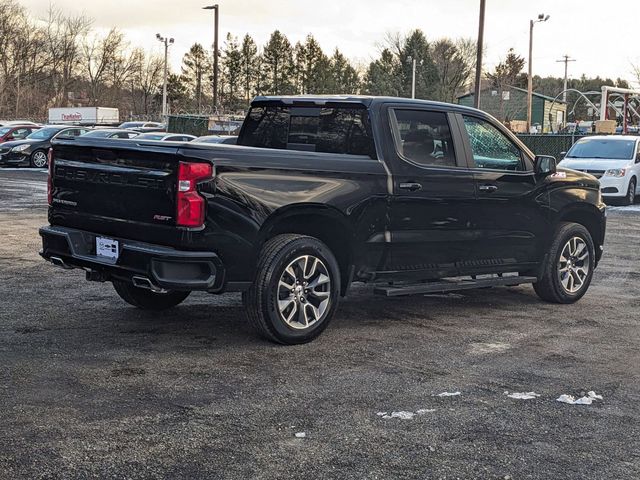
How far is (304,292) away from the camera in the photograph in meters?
6.42


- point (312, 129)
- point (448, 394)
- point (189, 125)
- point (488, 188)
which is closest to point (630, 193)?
point (488, 188)

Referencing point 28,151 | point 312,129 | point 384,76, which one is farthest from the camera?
point 384,76

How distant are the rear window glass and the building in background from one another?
237 ft

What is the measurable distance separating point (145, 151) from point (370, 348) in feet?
7.02

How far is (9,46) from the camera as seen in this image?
263 feet

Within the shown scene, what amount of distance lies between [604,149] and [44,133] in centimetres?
1917

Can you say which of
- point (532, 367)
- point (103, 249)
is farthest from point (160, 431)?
point (532, 367)

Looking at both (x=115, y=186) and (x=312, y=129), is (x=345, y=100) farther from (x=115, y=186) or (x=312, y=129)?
(x=115, y=186)

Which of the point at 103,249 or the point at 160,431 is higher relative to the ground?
the point at 103,249

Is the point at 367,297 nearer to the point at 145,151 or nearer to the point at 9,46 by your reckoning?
the point at 145,151

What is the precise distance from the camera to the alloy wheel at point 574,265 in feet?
27.7

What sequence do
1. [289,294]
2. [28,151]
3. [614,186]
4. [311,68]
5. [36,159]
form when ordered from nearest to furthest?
1. [289,294]
2. [614,186]
3. [28,151]
4. [36,159]
5. [311,68]

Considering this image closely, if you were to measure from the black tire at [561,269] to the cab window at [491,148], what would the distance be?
844mm

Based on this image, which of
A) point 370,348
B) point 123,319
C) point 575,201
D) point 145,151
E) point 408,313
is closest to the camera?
point 145,151
